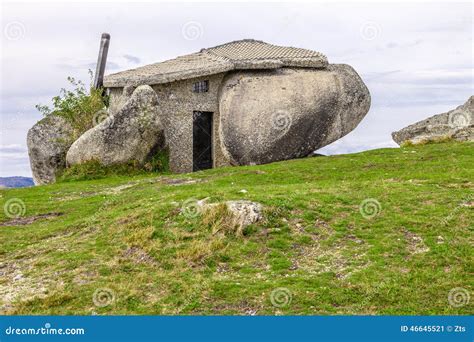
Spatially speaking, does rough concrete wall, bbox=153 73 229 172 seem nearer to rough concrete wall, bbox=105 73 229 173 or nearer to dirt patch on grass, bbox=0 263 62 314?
rough concrete wall, bbox=105 73 229 173

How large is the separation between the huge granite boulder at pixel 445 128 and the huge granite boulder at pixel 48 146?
19788 millimetres

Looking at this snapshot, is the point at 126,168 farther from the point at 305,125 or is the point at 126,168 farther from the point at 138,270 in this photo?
the point at 138,270

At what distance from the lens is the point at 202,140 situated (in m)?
40.1

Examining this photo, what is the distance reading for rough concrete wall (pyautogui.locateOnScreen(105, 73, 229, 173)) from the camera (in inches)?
1526

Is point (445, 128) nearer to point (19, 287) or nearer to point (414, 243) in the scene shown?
point (414, 243)

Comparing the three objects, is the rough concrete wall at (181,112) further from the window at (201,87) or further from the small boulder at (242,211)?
the small boulder at (242,211)

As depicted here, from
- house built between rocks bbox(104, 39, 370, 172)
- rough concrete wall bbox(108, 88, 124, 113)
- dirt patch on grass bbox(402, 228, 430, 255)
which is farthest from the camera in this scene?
rough concrete wall bbox(108, 88, 124, 113)

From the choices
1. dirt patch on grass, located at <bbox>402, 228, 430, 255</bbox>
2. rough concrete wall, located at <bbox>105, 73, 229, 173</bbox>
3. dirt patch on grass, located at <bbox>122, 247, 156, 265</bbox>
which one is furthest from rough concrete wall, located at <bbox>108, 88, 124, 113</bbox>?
dirt patch on grass, located at <bbox>402, 228, 430, 255</bbox>

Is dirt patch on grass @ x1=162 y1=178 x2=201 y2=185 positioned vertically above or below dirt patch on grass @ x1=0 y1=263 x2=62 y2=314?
above

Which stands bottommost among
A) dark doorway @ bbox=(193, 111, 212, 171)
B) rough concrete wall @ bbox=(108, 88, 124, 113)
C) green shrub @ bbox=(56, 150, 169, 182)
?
green shrub @ bbox=(56, 150, 169, 182)

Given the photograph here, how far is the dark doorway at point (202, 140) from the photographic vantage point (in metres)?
39.8

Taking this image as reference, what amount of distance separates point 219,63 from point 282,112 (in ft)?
15.6

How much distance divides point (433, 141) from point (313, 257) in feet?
74.9

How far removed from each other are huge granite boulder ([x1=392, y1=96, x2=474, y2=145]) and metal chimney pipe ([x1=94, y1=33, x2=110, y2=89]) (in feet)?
61.6
